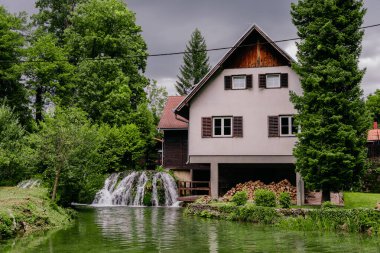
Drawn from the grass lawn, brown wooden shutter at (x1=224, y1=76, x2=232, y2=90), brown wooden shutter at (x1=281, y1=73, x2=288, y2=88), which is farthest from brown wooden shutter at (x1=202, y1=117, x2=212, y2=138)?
the grass lawn

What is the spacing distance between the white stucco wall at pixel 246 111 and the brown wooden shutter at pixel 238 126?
21cm

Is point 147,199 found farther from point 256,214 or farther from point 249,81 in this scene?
point 256,214

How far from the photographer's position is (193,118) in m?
31.7

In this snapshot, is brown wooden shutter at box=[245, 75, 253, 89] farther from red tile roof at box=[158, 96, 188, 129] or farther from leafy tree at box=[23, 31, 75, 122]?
leafy tree at box=[23, 31, 75, 122]

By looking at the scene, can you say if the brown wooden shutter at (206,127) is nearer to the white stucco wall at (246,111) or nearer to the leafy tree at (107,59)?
the white stucco wall at (246,111)

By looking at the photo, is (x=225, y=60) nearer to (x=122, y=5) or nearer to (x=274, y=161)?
(x=274, y=161)

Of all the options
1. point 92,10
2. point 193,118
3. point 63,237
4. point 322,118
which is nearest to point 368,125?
point 322,118

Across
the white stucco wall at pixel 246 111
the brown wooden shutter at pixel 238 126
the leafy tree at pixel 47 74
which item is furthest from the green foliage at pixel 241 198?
the leafy tree at pixel 47 74

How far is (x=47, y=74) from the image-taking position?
47906 mm

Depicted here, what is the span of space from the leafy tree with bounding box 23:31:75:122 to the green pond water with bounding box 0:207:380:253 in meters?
29.0

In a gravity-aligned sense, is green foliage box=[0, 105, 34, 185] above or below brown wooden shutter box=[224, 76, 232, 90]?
below

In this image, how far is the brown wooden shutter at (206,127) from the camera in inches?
Result: 1228

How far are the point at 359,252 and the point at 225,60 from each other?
1893 centimetres

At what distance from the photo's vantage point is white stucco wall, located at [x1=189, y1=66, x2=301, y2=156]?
1188 inches
